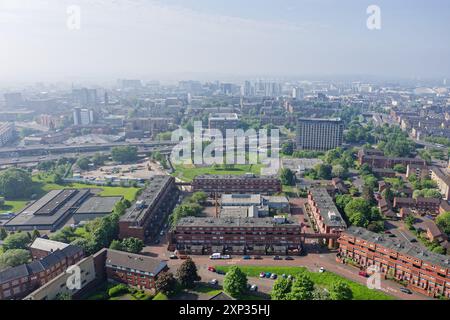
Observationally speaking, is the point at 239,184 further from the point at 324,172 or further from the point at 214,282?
the point at 214,282

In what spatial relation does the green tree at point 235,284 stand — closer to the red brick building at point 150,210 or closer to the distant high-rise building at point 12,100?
the red brick building at point 150,210

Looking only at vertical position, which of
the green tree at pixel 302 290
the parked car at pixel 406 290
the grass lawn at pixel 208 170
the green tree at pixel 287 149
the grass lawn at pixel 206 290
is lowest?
the grass lawn at pixel 206 290

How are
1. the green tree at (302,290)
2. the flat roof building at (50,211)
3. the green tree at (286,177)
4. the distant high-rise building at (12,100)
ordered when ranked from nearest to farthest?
the green tree at (302,290), the flat roof building at (50,211), the green tree at (286,177), the distant high-rise building at (12,100)

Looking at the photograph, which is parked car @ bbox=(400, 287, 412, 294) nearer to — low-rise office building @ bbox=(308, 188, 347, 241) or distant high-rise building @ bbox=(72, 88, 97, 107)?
low-rise office building @ bbox=(308, 188, 347, 241)

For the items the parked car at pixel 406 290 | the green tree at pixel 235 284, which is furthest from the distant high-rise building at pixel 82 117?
the parked car at pixel 406 290

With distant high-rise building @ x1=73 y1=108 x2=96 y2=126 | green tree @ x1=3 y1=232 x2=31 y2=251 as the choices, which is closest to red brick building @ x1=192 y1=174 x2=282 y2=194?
green tree @ x1=3 y1=232 x2=31 y2=251

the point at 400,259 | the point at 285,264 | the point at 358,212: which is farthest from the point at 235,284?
the point at 358,212

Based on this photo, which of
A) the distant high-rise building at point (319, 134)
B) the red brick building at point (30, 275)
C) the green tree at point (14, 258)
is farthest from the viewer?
the distant high-rise building at point (319, 134)

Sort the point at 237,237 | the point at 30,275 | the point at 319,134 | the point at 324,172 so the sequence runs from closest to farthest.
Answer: the point at 30,275 < the point at 237,237 < the point at 324,172 < the point at 319,134
